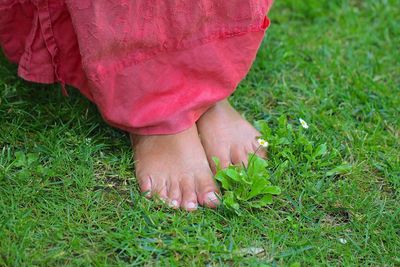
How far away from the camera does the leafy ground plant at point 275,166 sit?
1.67 meters

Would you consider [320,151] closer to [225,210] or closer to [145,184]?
[225,210]

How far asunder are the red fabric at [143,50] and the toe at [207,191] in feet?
0.50

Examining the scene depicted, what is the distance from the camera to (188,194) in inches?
66.9

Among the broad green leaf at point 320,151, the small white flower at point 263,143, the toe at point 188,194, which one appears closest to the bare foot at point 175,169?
the toe at point 188,194

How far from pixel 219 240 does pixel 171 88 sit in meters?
0.41

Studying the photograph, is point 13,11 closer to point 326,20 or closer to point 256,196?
point 256,196

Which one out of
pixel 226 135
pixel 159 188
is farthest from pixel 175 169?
pixel 226 135

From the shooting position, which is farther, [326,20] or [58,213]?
[326,20]

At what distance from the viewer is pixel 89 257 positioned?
148 cm

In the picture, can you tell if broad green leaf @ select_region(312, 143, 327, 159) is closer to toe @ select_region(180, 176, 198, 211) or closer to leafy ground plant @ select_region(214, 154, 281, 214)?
leafy ground plant @ select_region(214, 154, 281, 214)

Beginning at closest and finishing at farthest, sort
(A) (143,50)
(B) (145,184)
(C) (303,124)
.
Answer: (A) (143,50), (B) (145,184), (C) (303,124)

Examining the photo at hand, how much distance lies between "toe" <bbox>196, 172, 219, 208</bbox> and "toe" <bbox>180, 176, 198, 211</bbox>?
0.04 ft

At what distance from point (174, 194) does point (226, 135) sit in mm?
262

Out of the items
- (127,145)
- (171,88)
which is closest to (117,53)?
(171,88)
